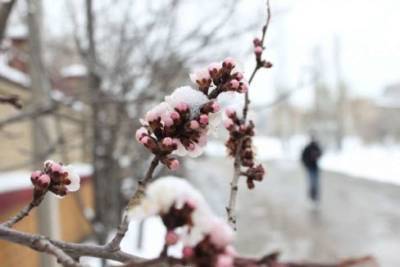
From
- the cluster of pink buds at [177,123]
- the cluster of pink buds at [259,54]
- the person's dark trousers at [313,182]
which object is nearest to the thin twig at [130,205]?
the cluster of pink buds at [177,123]

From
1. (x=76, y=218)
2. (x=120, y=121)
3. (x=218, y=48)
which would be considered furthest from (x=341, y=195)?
(x=120, y=121)

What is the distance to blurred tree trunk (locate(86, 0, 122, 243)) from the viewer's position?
6320 millimetres

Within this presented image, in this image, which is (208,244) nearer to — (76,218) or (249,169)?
(249,169)

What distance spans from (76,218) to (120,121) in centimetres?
548

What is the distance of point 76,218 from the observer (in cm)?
1130

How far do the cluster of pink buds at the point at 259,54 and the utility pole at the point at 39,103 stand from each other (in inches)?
161

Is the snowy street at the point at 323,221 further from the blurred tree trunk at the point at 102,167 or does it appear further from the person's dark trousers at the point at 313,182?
the blurred tree trunk at the point at 102,167

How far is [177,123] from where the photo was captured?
119 cm

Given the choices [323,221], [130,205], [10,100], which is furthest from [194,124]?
[323,221]

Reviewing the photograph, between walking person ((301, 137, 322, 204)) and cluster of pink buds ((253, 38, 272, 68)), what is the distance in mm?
13121

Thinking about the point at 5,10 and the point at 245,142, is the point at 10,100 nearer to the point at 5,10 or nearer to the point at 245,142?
the point at 245,142

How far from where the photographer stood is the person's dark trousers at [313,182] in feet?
47.1

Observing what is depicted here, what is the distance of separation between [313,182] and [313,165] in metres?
0.45

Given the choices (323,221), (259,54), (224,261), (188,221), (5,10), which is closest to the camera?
(224,261)
